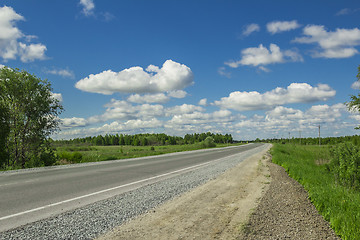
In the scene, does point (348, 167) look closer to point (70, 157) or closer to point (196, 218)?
point (196, 218)

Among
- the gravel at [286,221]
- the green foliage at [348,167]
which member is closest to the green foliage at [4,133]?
the gravel at [286,221]

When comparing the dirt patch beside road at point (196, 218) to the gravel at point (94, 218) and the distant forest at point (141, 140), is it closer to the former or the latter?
the gravel at point (94, 218)

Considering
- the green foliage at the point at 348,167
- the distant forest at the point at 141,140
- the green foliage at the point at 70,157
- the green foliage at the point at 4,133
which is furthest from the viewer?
the distant forest at the point at 141,140

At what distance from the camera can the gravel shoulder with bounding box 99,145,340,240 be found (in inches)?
165

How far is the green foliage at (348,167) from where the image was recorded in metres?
14.8

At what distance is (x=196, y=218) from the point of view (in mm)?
4980

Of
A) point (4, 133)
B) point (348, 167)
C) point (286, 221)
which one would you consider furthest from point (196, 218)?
point (348, 167)

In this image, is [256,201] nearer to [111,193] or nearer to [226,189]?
[226,189]

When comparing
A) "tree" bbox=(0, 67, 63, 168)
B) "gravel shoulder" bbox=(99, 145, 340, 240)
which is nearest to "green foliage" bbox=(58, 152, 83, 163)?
"tree" bbox=(0, 67, 63, 168)

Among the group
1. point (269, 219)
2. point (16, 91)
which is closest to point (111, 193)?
point (269, 219)

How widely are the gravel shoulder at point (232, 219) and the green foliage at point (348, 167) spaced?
10535mm

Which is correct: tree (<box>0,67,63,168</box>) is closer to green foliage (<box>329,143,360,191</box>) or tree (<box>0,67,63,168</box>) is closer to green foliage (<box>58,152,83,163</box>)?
green foliage (<box>58,152,83,163</box>)

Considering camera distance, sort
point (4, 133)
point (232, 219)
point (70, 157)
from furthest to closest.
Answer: point (70, 157)
point (4, 133)
point (232, 219)

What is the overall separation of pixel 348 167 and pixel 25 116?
22.2 metres
